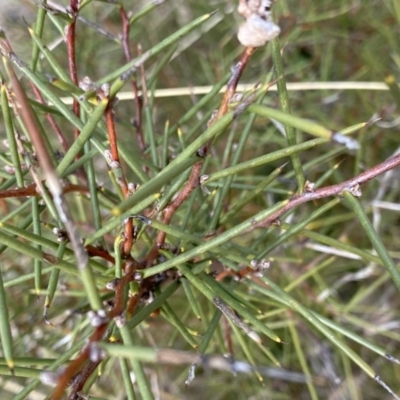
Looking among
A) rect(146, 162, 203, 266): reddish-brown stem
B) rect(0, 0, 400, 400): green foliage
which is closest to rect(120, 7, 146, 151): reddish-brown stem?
rect(0, 0, 400, 400): green foliage

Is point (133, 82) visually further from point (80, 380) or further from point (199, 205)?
point (80, 380)

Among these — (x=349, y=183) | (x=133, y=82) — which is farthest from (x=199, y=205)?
(x=349, y=183)

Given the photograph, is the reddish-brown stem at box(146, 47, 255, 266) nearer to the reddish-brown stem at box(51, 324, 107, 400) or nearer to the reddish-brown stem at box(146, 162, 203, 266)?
the reddish-brown stem at box(146, 162, 203, 266)

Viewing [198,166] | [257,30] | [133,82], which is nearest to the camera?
[257,30]

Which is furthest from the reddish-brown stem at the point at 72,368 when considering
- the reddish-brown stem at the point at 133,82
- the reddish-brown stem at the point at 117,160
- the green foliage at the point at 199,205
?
the reddish-brown stem at the point at 133,82

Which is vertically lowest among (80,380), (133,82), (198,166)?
(80,380)

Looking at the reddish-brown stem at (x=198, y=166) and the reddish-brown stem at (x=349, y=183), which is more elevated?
the reddish-brown stem at (x=198, y=166)

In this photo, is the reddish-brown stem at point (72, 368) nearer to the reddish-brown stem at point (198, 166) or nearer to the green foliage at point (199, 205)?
the green foliage at point (199, 205)

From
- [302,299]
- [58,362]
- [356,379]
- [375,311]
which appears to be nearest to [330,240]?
[58,362]

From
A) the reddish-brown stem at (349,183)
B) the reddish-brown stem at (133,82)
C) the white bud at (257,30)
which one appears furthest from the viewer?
the reddish-brown stem at (133,82)
